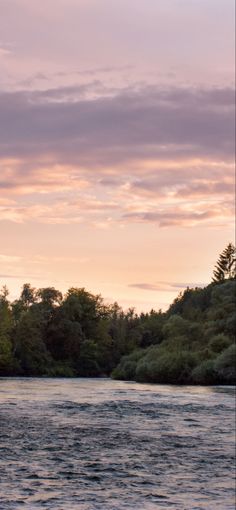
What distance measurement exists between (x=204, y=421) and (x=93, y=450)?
37.0 ft

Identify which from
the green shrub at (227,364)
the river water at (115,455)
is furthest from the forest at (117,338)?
the river water at (115,455)

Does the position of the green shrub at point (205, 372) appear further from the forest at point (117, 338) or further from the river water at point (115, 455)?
the river water at point (115, 455)

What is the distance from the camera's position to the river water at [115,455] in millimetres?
18922

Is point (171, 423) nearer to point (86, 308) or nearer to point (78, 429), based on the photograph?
point (78, 429)

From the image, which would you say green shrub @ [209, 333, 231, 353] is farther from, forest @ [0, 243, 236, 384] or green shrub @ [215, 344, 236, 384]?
green shrub @ [215, 344, 236, 384]

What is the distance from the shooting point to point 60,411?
40094mm

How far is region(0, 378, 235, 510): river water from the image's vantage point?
62.1 ft

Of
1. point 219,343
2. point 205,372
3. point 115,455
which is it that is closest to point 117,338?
point 219,343

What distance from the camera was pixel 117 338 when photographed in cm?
A: 12438

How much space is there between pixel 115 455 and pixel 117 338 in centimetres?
9821

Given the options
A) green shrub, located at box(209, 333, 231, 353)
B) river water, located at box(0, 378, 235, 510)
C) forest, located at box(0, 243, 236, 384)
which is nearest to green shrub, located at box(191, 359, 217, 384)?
forest, located at box(0, 243, 236, 384)

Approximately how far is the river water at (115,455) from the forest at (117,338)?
28.3 meters

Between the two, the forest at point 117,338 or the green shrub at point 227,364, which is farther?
the forest at point 117,338

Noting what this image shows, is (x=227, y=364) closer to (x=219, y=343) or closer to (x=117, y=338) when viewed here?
(x=219, y=343)
